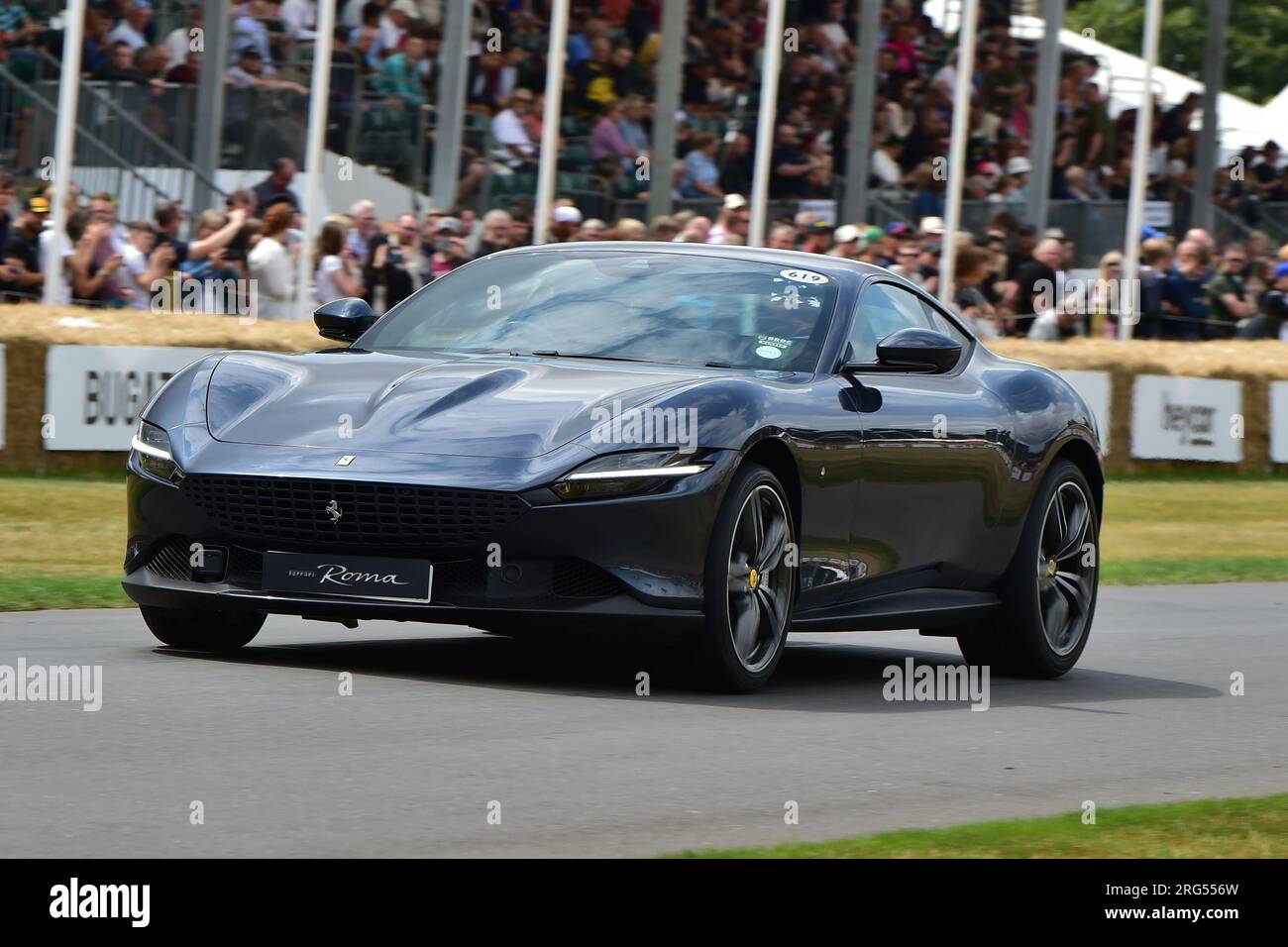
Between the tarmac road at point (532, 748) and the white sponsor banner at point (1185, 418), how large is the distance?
13.5 metres

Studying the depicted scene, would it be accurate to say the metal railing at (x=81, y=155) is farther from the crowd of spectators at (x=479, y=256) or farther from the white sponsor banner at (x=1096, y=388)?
the white sponsor banner at (x=1096, y=388)

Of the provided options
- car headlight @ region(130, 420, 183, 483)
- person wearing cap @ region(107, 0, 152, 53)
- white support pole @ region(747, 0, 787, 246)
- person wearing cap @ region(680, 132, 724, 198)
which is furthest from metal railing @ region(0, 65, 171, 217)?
car headlight @ region(130, 420, 183, 483)

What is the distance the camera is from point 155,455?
8.23 m

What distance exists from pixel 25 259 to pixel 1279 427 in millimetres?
12408

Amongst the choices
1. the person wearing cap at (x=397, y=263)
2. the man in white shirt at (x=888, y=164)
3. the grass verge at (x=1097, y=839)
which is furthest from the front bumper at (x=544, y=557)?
the man in white shirt at (x=888, y=164)

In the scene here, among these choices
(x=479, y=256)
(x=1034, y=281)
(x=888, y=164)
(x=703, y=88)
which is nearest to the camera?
(x=479, y=256)

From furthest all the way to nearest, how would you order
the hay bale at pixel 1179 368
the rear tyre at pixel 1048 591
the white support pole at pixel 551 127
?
the hay bale at pixel 1179 368 < the white support pole at pixel 551 127 < the rear tyre at pixel 1048 591

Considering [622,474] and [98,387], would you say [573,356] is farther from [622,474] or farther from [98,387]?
[98,387]

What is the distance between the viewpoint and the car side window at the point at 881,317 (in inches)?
363

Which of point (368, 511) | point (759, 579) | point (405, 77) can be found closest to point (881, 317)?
point (759, 579)

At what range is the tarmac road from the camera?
5746mm

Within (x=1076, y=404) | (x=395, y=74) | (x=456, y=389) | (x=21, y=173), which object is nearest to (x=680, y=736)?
(x=456, y=389)

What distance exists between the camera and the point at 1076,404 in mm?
10359

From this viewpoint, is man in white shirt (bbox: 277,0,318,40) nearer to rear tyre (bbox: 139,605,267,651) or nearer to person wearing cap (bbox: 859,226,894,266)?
person wearing cap (bbox: 859,226,894,266)
